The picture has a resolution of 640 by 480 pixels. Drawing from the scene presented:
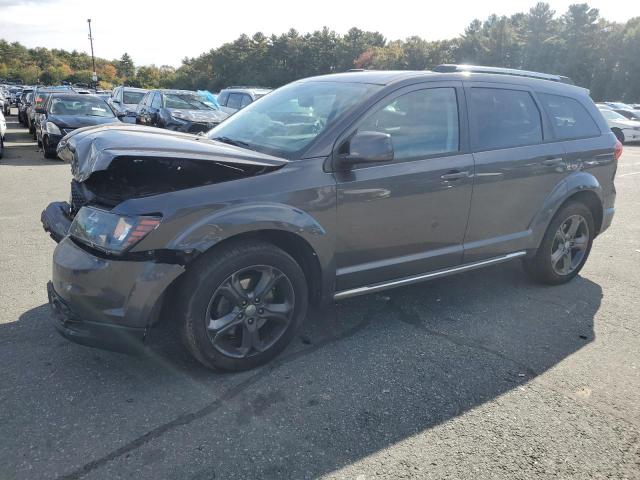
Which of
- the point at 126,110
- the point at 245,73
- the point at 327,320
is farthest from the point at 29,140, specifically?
the point at 245,73

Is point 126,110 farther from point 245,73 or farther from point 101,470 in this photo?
point 245,73

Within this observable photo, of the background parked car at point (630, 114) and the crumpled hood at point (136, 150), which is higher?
the background parked car at point (630, 114)

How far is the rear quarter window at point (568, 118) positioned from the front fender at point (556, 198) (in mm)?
372

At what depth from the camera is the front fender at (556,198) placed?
4.46 m

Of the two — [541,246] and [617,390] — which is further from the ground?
[541,246]

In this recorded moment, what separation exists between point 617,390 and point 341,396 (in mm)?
1702

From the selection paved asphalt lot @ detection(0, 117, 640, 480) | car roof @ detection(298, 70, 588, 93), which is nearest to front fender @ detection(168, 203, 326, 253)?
paved asphalt lot @ detection(0, 117, 640, 480)

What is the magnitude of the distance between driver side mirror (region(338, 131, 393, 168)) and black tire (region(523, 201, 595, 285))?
7.05 feet

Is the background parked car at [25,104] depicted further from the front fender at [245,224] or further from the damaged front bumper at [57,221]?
the front fender at [245,224]

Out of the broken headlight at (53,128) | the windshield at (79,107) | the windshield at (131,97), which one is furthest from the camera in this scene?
the windshield at (131,97)

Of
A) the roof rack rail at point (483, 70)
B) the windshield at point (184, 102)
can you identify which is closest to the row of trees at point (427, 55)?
the windshield at point (184, 102)

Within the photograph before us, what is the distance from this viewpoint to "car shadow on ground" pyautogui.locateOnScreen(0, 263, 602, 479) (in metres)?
2.51

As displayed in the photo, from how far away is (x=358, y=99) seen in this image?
3.52 metres

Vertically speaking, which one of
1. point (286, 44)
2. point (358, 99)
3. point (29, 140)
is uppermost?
point (286, 44)
